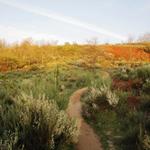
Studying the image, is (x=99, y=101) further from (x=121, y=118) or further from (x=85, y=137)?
(x=85, y=137)

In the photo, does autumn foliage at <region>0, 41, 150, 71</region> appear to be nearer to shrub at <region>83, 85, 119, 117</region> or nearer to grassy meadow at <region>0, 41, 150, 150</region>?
grassy meadow at <region>0, 41, 150, 150</region>

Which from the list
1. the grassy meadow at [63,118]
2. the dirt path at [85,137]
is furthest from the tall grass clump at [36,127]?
the dirt path at [85,137]

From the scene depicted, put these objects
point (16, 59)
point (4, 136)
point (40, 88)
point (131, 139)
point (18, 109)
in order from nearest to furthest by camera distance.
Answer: point (4, 136) < point (18, 109) < point (131, 139) < point (40, 88) < point (16, 59)

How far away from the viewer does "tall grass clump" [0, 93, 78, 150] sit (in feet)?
19.4

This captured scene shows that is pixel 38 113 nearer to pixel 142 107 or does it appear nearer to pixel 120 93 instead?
pixel 142 107

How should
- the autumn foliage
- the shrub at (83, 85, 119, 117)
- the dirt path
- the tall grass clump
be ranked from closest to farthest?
the tall grass clump
the dirt path
the shrub at (83, 85, 119, 117)
the autumn foliage

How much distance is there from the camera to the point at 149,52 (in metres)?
46.4

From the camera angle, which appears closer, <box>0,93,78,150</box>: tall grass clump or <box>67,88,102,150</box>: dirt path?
<box>0,93,78,150</box>: tall grass clump

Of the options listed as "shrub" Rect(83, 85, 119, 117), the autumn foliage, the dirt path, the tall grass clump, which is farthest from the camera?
the autumn foliage

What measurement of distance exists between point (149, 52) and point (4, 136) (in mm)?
42941

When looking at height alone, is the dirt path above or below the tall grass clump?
below

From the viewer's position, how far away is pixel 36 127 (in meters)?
6.07

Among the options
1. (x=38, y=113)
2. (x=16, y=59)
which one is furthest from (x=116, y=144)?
(x=16, y=59)

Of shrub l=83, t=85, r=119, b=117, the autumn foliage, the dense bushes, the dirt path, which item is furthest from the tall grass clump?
the autumn foliage
